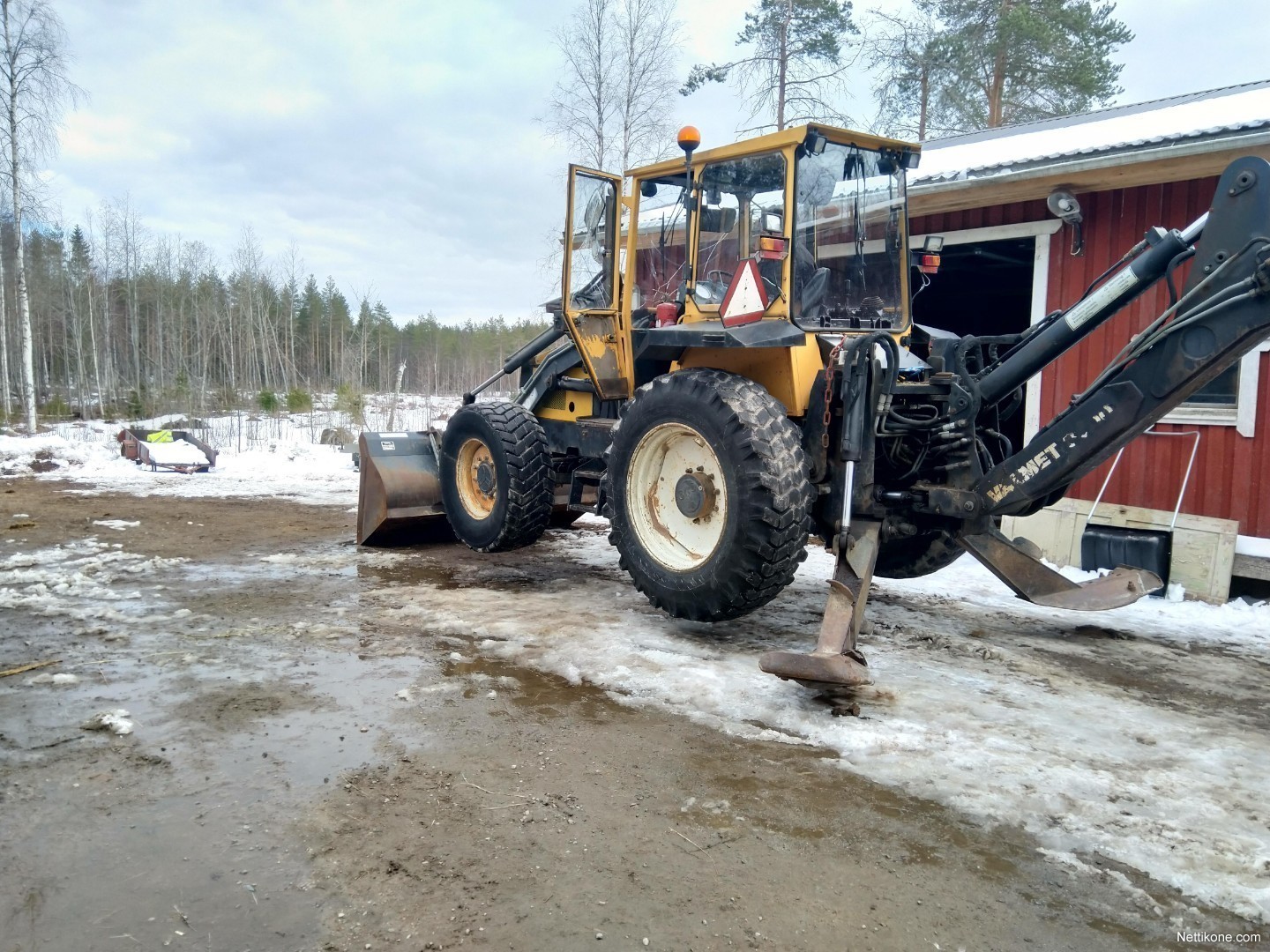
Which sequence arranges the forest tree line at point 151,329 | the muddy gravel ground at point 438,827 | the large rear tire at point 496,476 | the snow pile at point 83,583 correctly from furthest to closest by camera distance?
the forest tree line at point 151,329, the large rear tire at point 496,476, the snow pile at point 83,583, the muddy gravel ground at point 438,827

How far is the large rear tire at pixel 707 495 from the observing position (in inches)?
178

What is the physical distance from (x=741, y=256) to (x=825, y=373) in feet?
3.34

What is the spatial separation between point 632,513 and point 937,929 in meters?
3.22

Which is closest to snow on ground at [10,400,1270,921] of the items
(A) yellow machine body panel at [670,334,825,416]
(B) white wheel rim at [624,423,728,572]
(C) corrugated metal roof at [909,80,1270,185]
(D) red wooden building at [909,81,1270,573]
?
(B) white wheel rim at [624,423,728,572]

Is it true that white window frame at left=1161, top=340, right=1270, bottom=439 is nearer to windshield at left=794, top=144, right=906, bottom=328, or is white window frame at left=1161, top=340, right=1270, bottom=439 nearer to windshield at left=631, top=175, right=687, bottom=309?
windshield at left=794, top=144, right=906, bottom=328

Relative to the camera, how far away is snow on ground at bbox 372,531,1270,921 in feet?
9.75

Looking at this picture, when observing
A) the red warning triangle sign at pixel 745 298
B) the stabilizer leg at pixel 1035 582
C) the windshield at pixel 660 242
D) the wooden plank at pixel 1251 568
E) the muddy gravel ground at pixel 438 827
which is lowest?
the muddy gravel ground at pixel 438 827

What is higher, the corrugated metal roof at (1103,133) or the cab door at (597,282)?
the corrugated metal roof at (1103,133)

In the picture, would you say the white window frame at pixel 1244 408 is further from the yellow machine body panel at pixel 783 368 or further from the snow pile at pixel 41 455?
the snow pile at pixel 41 455

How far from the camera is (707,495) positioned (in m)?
5.00

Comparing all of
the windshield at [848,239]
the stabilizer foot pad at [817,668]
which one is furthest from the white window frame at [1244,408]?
the stabilizer foot pad at [817,668]

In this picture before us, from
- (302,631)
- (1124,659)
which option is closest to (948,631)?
(1124,659)

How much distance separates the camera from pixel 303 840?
275 centimetres

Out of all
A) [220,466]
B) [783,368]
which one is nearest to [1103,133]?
[783,368]
